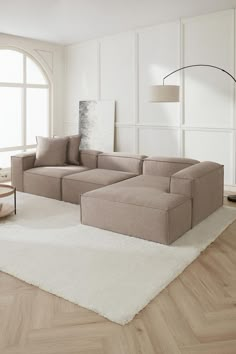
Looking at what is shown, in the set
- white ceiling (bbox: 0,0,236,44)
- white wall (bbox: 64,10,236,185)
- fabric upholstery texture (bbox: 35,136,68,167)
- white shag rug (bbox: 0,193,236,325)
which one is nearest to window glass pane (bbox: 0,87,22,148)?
white ceiling (bbox: 0,0,236,44)

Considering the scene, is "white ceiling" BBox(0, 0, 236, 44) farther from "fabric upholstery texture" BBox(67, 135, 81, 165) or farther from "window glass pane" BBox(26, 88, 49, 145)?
"fabric upholstery texture" BBox(67, 135, 81, 165)

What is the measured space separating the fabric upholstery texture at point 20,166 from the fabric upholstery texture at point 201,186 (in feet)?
7.99

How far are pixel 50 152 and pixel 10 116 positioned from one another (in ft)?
5.94

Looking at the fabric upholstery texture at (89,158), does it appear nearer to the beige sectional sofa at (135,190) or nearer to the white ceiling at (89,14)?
the beige sectional sofa at (135,190)

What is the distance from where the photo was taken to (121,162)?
5148 millimetres

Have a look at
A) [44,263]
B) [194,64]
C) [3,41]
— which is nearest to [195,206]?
[44,263]

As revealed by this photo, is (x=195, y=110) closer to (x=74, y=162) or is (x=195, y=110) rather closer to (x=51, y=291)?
(x=74, y=162)

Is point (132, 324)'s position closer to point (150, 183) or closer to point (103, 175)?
point (150, 183)

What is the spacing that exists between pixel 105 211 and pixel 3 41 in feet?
13.9

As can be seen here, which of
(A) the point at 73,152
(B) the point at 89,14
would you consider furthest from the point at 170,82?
(A) the point at 73,152

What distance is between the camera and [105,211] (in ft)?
11.9

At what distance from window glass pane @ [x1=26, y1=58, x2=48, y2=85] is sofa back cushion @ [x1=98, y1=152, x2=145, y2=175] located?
2.61 meters

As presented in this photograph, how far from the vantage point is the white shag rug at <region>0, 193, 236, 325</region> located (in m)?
2.41

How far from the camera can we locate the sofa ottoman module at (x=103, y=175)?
4508 millimetres
